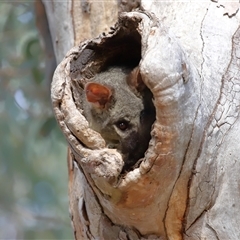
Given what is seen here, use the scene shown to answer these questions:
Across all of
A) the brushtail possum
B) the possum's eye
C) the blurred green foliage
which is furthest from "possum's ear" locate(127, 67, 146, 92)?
the blurred green foliage

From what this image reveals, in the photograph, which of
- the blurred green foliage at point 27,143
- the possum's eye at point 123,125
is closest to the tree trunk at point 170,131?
the possum's eye at point 123,125

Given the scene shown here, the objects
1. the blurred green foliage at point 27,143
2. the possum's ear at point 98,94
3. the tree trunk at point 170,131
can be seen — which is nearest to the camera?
the tree trunk at point 170,131

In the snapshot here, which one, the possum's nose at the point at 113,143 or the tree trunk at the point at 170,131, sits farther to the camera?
the possum's nose at the point at 113,143

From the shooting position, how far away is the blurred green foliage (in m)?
2.62

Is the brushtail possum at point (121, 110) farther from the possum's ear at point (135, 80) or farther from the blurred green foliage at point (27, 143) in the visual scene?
the blurred green foliage at point (27, 143)

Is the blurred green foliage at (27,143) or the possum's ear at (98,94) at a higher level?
the possum's ear at (98,94)

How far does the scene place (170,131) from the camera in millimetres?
1021

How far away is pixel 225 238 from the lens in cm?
115

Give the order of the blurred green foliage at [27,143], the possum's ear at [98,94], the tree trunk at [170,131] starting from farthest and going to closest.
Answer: the blurred green foliage at [27,143] < the possum's ear at [98,94] < the tree trunk at [170,131]

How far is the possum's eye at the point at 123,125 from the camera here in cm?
122

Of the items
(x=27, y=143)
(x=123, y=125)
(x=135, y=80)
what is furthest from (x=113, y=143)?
(x=27, y=143)

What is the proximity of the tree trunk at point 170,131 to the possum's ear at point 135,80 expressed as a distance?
5 centimetres

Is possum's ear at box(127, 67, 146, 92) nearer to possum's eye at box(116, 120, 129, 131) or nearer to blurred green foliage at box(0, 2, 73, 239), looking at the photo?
possum's eye at box(116, 120, 129, 131)

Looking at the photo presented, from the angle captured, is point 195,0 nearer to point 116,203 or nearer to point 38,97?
point 116,203
